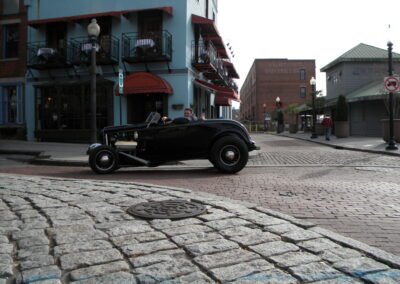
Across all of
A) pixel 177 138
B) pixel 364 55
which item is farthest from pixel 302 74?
pixel 177 138

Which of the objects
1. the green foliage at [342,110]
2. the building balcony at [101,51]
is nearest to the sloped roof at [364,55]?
the green foliage at [342,110]

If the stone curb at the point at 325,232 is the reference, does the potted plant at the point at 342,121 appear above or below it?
above

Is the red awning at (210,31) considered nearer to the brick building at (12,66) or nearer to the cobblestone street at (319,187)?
the brick building at (12,66)

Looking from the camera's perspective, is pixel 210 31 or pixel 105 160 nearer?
pixel 105 160

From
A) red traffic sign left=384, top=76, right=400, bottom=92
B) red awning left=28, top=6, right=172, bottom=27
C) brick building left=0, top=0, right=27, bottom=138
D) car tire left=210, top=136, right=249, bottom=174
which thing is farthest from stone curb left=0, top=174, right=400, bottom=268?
brick building left=0, top=0, right=27, bottom=138

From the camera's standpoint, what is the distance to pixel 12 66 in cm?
2264

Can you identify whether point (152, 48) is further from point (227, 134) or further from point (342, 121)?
point (342, 121)

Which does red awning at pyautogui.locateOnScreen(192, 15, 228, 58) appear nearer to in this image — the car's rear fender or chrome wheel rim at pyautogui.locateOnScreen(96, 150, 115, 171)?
the car's rear fender

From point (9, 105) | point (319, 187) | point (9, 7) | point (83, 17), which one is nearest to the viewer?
point (319, 187)

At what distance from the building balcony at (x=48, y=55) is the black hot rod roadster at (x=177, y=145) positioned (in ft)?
41.8

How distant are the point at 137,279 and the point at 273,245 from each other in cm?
128

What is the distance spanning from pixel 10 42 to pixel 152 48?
354 inches

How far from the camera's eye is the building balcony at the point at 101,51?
19906mm

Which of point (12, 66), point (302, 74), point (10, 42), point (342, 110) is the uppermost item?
point (302, 74)
